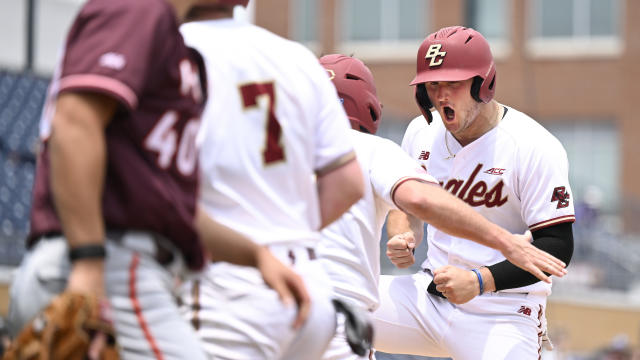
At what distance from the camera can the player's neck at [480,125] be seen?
5707 mm

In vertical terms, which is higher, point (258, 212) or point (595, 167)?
→ point (258, 212)

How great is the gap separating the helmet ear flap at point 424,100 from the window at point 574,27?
1173 inches

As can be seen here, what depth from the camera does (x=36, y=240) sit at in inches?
104

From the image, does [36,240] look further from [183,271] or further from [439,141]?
[439,141]

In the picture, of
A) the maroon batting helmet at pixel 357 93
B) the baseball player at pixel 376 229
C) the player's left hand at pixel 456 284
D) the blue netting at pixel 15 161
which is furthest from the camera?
the blue netting at pixel 15 161

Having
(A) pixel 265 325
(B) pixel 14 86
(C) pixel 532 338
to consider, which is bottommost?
(B) pixel 14 86

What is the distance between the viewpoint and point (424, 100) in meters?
5.85

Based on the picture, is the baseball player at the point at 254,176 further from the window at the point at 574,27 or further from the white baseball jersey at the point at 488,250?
the window at the point at 574,27

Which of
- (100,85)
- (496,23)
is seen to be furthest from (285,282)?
(496,23)

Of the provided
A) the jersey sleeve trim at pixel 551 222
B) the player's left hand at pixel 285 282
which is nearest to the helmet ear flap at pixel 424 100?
the jersey sleeve trim at pixel 551 222

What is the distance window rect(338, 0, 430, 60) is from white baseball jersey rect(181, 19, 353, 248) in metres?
32.9

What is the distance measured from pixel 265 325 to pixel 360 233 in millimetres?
1390

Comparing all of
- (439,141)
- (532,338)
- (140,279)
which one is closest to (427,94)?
(439,141)

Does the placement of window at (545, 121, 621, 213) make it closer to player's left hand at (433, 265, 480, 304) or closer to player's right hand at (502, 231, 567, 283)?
player's left hand at (433, 265, 480, 304)
